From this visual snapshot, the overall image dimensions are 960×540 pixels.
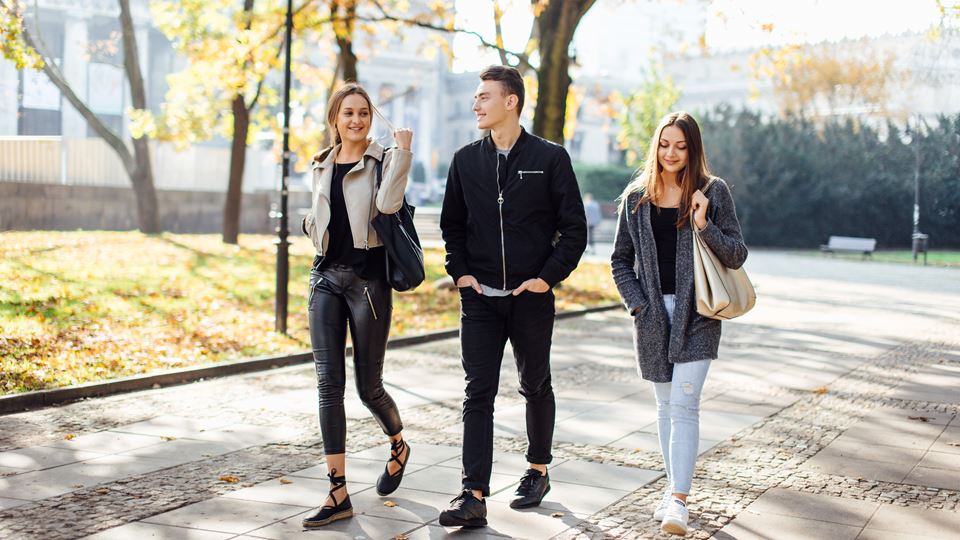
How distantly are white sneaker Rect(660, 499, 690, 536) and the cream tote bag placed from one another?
33.2 inches

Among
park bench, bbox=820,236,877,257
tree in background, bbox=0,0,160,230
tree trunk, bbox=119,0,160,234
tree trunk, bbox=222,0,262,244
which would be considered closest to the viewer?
tree in background, bbox=0,0,160,230

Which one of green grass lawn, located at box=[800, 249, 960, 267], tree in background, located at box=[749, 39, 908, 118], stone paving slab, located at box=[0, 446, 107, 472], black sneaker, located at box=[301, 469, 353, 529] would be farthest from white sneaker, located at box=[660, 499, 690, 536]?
tree in background, located at box=[749, 39, 908, 118]

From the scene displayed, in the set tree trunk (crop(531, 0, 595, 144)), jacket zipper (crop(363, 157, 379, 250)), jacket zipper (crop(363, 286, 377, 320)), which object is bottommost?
jacket zipper (crop(363, 286, 377, 320))

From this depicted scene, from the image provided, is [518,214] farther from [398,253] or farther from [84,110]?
[84,110]

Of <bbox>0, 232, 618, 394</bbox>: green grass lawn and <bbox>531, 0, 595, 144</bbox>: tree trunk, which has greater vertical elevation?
<bbox>531, 0, 595, 144</bbox>: tree trunk

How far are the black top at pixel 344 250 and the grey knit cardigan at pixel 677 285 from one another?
3.60ft

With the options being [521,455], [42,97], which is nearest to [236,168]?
[42,97]

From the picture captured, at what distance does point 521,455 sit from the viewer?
6988 millimetres

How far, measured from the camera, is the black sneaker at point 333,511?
527cm

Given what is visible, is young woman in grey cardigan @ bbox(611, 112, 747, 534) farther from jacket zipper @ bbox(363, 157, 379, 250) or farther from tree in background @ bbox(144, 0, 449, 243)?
tree in background @ bbox(144, 0, 449, 243)

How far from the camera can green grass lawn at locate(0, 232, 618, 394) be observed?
10367 mm

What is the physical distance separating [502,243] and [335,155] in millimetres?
942

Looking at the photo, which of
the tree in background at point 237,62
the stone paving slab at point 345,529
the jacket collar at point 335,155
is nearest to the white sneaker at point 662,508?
the stone paving slab at point 345,529

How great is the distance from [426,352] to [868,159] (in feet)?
104
